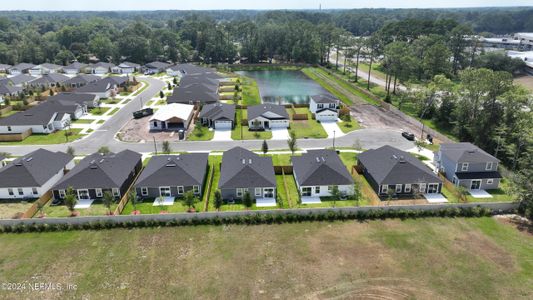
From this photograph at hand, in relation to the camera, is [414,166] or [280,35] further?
Answer: [280,35]

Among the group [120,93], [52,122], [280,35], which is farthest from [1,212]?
[280,35]

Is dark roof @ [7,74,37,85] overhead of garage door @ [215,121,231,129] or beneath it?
overhead

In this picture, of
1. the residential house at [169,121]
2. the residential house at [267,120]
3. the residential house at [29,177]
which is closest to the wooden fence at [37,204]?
the residential house at [29,177]

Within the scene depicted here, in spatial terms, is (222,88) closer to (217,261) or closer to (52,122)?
(52,122)

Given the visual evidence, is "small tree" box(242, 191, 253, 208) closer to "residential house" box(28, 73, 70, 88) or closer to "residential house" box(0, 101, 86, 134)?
"residential house" box(0, 101, 86, 134)

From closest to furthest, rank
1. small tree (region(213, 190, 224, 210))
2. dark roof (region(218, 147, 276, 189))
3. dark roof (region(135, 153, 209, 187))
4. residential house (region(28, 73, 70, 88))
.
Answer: small tree (region(213, 190, 224, 210)) < dark roof (region(218, 147, 276, 189)) < dark roof (region(135, 153, 209, 187)) < residential house (region(28, 73, 70, 88))

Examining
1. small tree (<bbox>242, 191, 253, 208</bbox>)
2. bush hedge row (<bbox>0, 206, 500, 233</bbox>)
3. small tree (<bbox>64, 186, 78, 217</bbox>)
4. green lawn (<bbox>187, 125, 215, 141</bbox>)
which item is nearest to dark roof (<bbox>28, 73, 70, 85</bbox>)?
green lawn (<bbox>187, 125, 215, 141</bbox>)

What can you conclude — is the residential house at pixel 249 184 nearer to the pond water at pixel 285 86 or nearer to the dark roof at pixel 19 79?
the pond water at pixel 285 86
